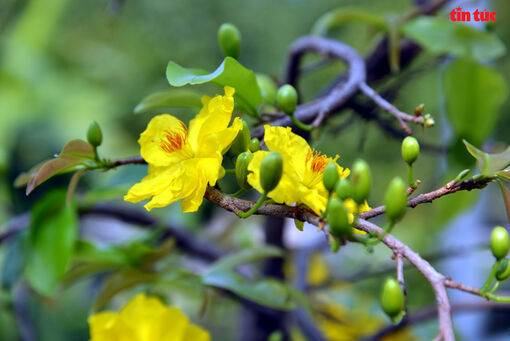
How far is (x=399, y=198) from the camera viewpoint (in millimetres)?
183

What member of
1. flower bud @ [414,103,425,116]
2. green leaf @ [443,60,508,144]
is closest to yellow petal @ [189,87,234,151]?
flower bud @ [414,103,425,116]

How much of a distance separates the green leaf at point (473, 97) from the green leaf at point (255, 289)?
28 cm

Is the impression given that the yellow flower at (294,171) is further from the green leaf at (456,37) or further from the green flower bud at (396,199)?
the green leaf at (456,37)

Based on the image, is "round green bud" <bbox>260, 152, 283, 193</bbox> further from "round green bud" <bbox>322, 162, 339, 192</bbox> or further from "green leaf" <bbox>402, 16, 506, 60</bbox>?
"green leaf" <bbox>402, 16, 506, 60</bbox>

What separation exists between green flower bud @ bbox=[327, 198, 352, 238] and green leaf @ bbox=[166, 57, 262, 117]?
0.11 m

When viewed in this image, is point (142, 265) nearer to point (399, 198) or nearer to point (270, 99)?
point (270, 99)

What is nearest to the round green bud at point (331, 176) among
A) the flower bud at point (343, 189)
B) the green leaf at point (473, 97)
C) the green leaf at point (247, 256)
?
the flower bud at point (343, 189)

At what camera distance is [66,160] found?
29 cm

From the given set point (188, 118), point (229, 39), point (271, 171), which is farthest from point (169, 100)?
point (188, 118)

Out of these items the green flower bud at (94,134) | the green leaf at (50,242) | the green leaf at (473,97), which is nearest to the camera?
the green flower bud at (94,134)

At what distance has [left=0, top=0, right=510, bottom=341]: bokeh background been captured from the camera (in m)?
0.56

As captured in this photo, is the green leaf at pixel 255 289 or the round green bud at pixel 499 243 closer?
the round green bud at pixel 499 243

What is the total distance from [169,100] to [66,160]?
0.27ft

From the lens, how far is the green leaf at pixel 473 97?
528 mm
